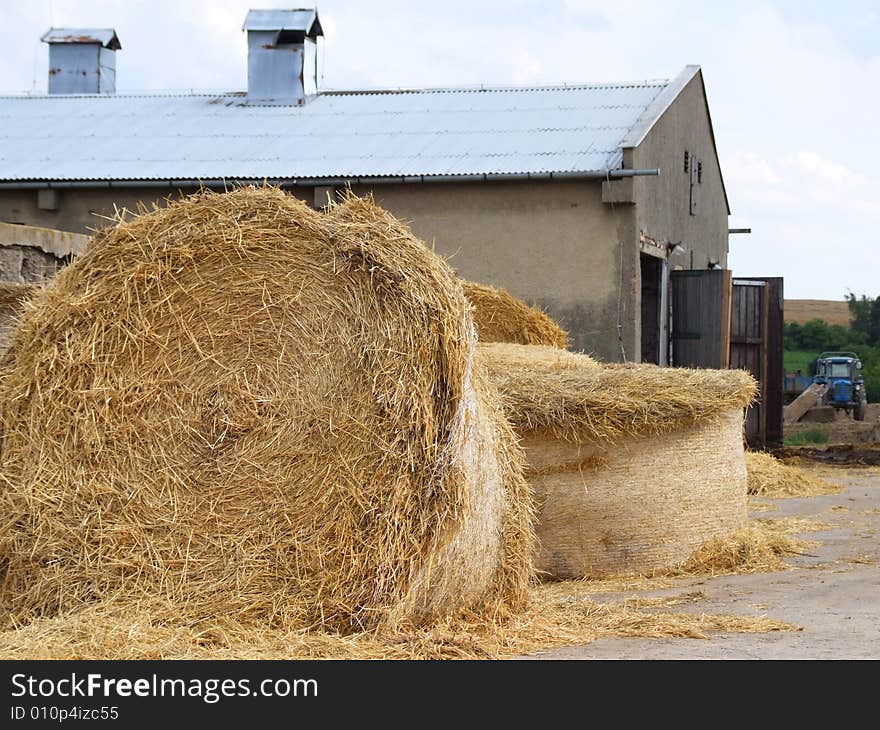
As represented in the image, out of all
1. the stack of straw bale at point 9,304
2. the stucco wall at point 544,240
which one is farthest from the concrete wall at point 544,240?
the stack of straw bale at point 9,304

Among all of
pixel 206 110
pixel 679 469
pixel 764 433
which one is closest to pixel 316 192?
pixel 206 110

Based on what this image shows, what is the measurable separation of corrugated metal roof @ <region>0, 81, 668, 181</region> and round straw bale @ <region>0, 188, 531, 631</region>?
803cm

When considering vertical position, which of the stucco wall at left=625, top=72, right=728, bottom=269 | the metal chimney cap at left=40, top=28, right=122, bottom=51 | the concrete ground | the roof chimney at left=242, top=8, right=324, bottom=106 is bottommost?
the concrete ground

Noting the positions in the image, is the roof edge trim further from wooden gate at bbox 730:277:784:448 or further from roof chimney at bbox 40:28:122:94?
roof chimney at bbox 40:28:122:94

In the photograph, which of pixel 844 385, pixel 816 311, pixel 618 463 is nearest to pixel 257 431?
pixel 618 463

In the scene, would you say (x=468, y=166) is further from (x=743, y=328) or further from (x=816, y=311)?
(x=816, y=311)

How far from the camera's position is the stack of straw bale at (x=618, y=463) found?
6.45 m

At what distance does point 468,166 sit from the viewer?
521 inches

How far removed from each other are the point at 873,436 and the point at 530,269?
6628 mm

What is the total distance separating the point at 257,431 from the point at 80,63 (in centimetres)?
1660

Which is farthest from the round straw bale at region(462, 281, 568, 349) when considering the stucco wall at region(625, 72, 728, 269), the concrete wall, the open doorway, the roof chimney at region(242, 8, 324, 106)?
the roof chimney at region(242, 8, 324, 106)

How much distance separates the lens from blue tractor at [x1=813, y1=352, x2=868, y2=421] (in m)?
22.1

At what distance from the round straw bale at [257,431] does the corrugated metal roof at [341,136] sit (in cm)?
803

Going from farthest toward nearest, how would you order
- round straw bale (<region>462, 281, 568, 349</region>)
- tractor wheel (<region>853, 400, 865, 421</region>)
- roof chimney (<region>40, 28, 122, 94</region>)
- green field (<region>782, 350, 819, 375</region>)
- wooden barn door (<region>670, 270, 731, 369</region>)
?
green field (<region>782, 350, 819, 375</region>)
tractor wheel (<region>853, 400, 865, 421</region>)
roof chimney (<region>40, 28, 122, 94</region>)
wooden barn door (<region>670, 270, 731, 369</region>)
round straw bale (<region>462, 281, 568, 349</region>)
